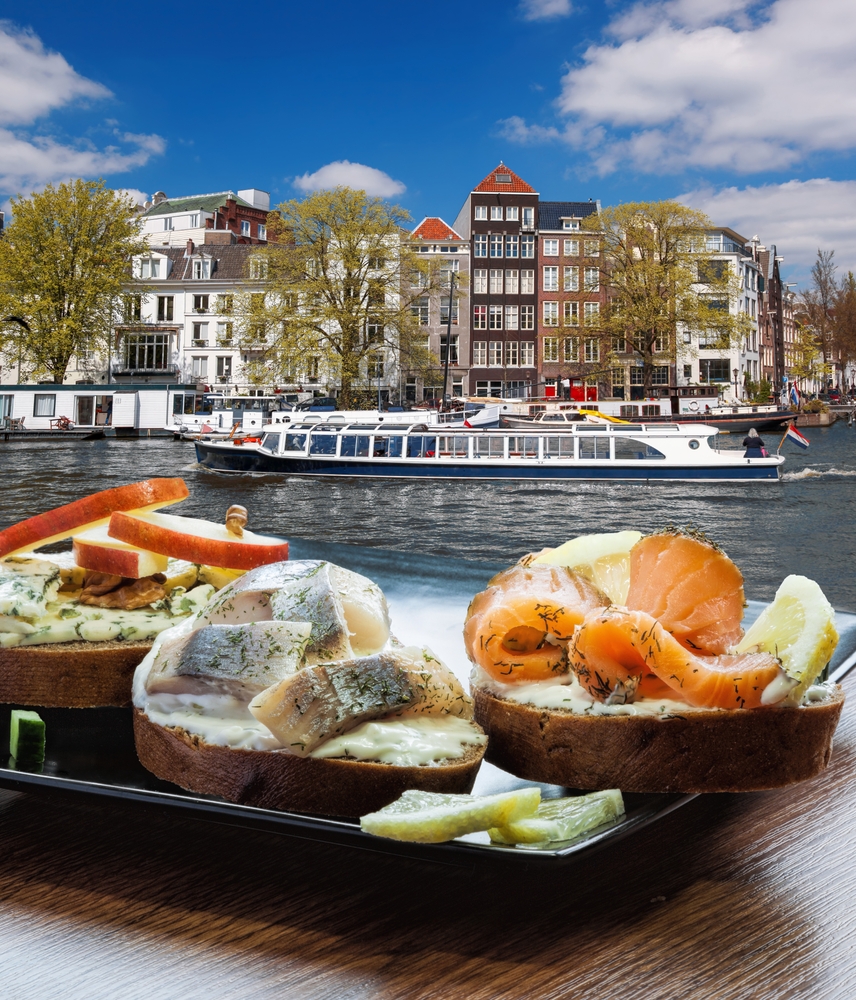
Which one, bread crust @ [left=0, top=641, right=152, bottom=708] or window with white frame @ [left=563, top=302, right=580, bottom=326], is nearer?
bread crust @ [left=0, top=641, right=152, bottom=708]

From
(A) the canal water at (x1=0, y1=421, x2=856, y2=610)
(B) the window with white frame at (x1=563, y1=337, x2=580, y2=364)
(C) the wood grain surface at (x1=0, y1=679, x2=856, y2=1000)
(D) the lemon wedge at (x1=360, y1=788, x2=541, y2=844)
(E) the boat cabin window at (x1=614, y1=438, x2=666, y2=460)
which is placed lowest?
(A) the canal water at (x1=0, y1=421, x2=856, y2=610)

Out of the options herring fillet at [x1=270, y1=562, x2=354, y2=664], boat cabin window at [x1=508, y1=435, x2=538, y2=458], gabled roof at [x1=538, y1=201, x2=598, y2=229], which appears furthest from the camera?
gabled roof at [x1=538, y1=201, x2=598, y2=229]

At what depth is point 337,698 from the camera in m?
0.85

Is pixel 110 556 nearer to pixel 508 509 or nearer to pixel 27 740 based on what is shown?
pixel 27 740

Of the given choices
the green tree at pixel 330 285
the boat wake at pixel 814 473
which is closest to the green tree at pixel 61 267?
the green tree at pixel 330 285

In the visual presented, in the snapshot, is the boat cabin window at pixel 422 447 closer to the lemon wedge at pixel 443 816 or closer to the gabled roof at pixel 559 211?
the lemon wedge at pixel 443 816

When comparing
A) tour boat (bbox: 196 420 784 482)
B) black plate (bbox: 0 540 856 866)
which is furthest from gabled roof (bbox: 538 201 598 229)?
black plate (bbox: 0 540 856 866)

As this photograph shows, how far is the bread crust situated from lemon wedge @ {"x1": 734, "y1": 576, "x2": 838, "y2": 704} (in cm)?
87

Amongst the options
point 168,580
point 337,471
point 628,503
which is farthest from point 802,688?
point 337,471

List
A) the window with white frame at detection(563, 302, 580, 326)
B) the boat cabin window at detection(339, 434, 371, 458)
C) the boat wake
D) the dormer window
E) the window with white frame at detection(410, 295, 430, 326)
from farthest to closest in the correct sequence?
the window with white frame at detection(563, 302, 580, 326), the dormer window, the window with white frame at detection(410, 295, 430, 326), the boat cabin window at detection(339, 434, 371, 458), the boat wake

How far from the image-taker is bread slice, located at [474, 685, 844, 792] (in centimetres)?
89

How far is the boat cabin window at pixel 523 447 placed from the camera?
73.8 feet

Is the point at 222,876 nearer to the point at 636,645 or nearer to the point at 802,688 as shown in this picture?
the point at 636,645

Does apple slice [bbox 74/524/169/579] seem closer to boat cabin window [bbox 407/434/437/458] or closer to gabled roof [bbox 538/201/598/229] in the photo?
boat cabin window [bbox 407/434/437/458]
